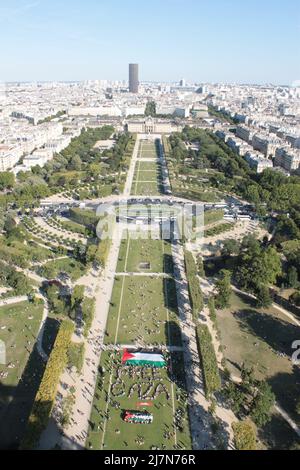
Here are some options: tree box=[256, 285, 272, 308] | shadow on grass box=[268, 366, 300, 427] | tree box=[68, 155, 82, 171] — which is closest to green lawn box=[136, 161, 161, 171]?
tree box=[68, 155, 82, 171]

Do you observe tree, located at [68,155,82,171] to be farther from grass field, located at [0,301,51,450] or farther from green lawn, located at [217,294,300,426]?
green lawn, located at [217,294,300,426]

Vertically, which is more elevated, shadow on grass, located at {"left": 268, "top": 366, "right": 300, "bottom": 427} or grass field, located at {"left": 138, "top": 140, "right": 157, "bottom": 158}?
grass field, located at {"left": 138, "top": 140, "right": 157, "bottom": 158}

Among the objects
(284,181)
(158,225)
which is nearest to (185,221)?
(158,225)

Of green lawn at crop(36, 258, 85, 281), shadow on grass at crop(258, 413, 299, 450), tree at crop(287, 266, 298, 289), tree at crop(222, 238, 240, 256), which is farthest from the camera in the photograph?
tree at crop(222, 238, 240, 256)

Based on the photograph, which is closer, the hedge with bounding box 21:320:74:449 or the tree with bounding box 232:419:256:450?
the tree with bounding box 232:419:256:450

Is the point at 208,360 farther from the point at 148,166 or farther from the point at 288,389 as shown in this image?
the point at 148,166

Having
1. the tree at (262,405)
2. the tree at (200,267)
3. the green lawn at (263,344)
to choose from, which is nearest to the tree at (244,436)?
the tree at (262,405)

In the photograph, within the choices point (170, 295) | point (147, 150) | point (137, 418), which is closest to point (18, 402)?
point (137, 418)

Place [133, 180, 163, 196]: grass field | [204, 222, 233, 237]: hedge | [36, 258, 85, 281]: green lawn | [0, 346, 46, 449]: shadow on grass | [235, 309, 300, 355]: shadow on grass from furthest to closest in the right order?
[133, 180, 163, 196]: grass field
[204, 222, 233, 237]: hedge
[36, 258, 85, 281]: green lawn
[235, 309, 300, 355]: shadow on grass
[0, 346, 46, 449]: shadow on grass
